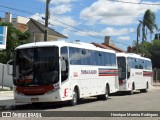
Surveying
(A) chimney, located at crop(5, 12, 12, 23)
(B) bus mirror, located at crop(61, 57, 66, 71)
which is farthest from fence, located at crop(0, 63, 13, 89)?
(A) chimney, located at crop(5, 12, 12, 23)

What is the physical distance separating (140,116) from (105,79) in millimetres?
10808

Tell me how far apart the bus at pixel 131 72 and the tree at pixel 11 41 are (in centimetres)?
1810

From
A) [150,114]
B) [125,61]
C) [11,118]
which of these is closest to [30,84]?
[11,118]

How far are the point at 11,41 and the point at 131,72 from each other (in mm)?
21847

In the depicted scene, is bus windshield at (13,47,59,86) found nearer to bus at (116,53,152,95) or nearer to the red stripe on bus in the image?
the red stripe on bus

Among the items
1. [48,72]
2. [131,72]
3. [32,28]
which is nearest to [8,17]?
[32,28]

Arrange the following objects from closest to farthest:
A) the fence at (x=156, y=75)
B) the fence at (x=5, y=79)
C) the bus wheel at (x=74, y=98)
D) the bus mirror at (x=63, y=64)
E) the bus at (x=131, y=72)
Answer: the bus mirror at (x=63, y=64) → the bus wheel at (x=74, y=98) → the bus at (x=131, y=72) → the fence at (x=5, y=79) → the fence at (x=156, y=75)

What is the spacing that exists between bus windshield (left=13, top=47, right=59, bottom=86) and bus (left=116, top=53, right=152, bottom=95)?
14076mm

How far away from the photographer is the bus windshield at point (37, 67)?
65.2 ft

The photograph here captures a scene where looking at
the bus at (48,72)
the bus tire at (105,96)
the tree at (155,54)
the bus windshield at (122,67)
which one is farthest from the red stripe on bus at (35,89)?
the tree at (155,54)

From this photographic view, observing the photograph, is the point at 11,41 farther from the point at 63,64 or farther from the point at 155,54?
the point at 155,54

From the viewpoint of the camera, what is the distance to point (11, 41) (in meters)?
52.1

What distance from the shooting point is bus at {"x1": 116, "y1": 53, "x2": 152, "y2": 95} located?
→ 3341cm

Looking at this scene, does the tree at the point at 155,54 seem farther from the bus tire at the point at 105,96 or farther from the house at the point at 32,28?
the bus tire at the point at 105,96
